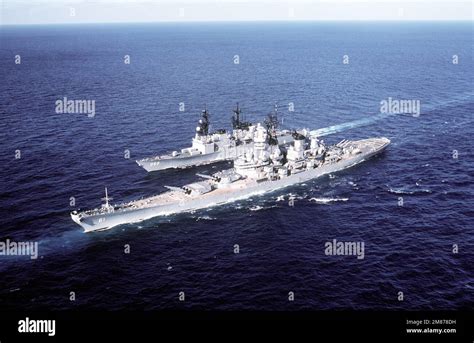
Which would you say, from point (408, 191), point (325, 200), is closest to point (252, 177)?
point (325, 200)

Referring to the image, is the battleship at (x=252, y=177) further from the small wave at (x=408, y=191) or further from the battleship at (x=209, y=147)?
the small wave at (x=408, y=191)

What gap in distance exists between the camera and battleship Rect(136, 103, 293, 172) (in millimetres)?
97750

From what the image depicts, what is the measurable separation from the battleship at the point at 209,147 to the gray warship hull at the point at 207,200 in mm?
→ 15489

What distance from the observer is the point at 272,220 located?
2867 inches

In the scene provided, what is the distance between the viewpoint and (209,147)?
105 meters

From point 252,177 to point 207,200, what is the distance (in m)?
12.4

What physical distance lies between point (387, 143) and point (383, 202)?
3140 centimetres

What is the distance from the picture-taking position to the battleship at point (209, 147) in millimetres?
97750

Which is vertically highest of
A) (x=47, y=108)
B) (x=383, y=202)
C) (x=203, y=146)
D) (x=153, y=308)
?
A: (x=47, y=108)

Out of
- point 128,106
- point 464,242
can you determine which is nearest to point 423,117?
point 464,242

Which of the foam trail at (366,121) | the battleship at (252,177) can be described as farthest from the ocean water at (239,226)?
the battleship at (252,177)

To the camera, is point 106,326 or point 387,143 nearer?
point 106,326

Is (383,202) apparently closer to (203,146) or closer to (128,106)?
(203,146)

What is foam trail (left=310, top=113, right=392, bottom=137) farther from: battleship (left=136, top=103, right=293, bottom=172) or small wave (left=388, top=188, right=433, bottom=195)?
small wave (left=388, top=188, right=433, bottom=195)
